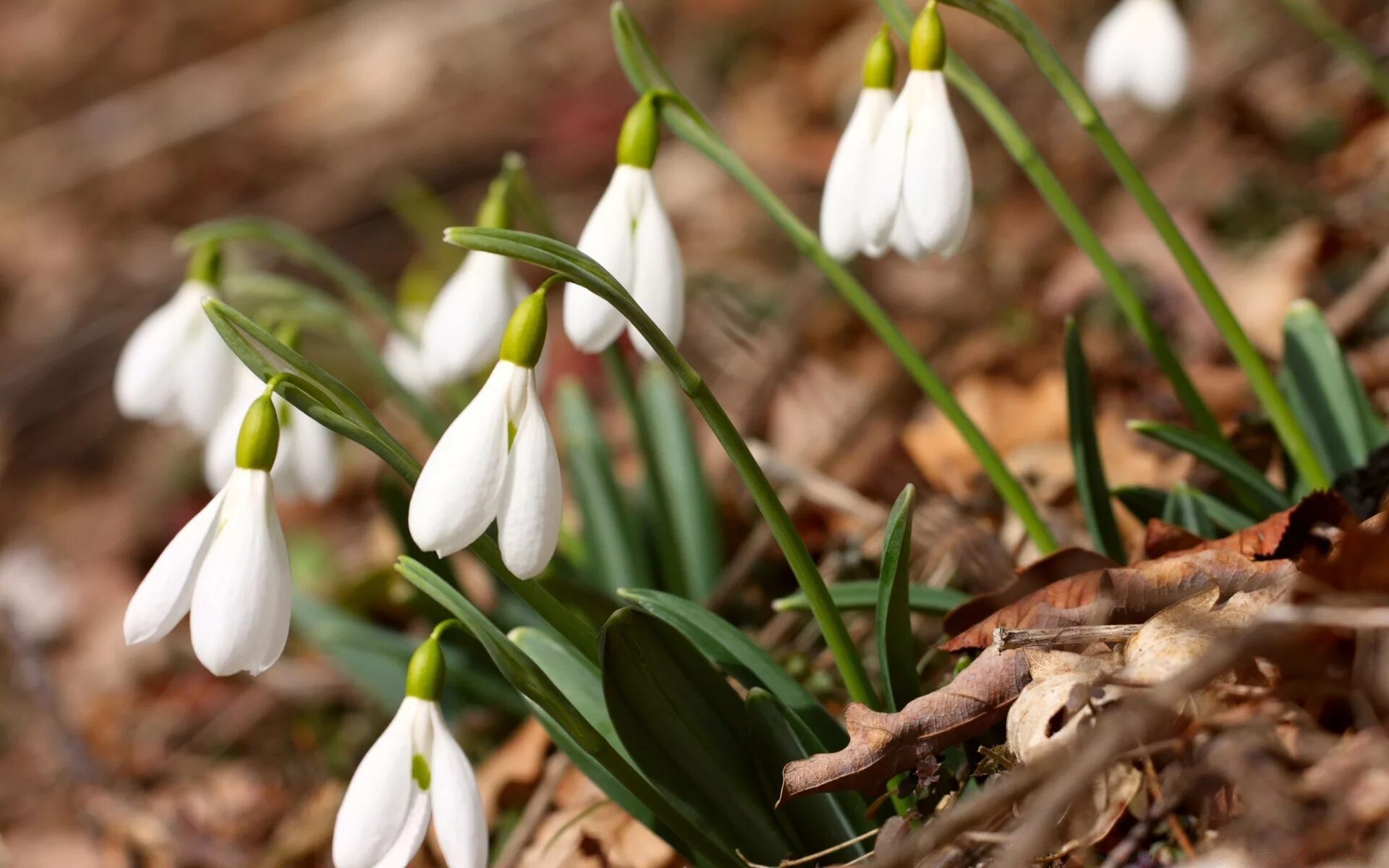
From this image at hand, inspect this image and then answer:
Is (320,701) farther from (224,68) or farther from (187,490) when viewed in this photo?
(224,68)

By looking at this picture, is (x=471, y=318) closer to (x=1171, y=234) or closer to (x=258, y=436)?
(x=258, y=436)

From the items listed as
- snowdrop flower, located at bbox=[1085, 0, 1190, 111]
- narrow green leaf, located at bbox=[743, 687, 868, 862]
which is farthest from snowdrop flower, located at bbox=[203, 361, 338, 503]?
→ snowdrop flower, located at bbox=[1085, 0, 1190, 111]

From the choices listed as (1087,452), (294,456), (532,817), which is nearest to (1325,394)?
(1087,452)

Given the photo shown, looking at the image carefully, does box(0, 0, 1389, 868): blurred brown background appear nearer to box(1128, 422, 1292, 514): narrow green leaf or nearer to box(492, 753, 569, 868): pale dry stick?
box(492, 753, 569, 868): pale dry stick

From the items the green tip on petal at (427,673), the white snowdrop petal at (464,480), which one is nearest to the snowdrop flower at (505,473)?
the white snowdrop petal at (464,480)

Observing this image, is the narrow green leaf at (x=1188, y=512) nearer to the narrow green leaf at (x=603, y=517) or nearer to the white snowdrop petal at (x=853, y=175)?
the white snowdrop petal at (x=853, y=175)
